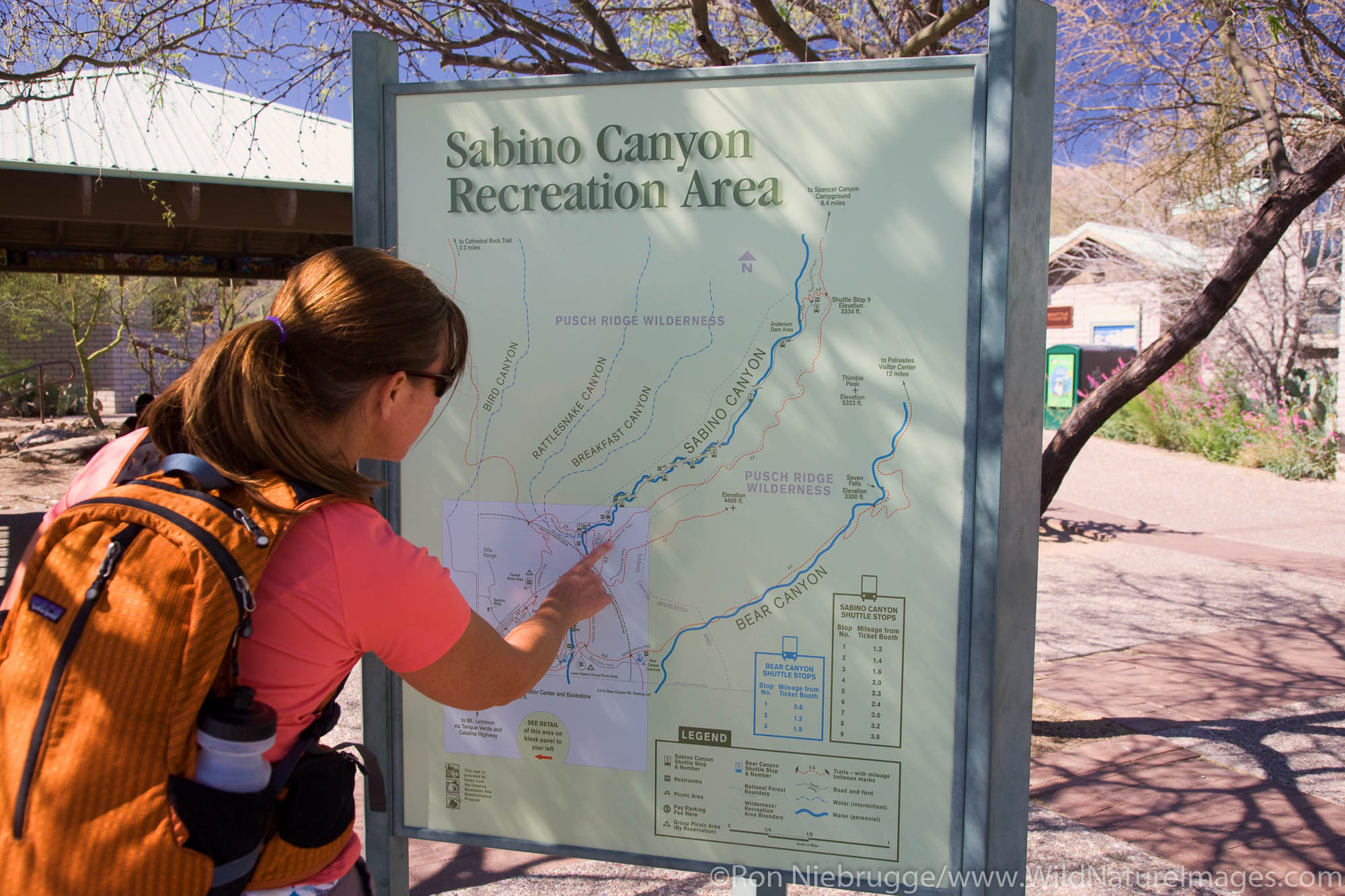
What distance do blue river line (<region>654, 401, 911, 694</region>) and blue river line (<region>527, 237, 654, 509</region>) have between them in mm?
393

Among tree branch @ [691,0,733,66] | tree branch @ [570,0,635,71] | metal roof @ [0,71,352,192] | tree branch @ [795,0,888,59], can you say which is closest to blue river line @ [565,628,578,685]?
tree branch @ [691,0,733,66]

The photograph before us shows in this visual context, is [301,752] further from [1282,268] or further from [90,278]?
[90,278]

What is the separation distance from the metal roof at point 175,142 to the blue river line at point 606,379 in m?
5.12

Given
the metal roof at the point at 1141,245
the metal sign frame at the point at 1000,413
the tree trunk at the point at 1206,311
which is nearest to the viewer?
the metal sign frame at the point at 1000,413

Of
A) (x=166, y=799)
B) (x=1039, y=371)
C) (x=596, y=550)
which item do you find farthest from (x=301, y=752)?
(x=1039, y=371)

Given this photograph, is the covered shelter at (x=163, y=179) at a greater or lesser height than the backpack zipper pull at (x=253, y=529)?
greater

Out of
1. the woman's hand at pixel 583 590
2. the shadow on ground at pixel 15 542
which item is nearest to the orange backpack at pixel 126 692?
the woman's hand at pixel 583 590

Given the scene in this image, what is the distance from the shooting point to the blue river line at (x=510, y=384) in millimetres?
1953

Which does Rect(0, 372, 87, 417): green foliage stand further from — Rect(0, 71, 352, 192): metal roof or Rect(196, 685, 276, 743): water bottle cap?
Rect(196, 685, 276, 743): water bottle cap

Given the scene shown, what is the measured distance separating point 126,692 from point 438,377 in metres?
0.62

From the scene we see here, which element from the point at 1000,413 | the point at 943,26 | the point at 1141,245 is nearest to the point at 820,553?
the point at 1000,413

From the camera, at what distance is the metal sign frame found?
1683 millimetres

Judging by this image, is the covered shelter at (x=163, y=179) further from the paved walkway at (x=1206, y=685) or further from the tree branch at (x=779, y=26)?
the paved walkway at (x=1206, y=685)

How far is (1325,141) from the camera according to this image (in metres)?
5.86
